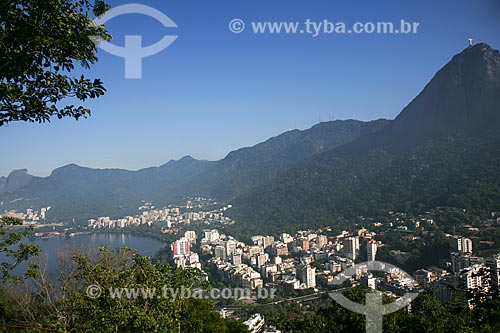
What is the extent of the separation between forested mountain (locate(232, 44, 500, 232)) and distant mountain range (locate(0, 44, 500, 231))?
10 cm

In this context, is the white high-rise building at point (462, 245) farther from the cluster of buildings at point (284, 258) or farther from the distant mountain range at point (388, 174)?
the distant mountain range at point (388, 174)

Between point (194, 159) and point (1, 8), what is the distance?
8916 centimetres

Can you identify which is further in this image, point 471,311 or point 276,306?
point 276,306

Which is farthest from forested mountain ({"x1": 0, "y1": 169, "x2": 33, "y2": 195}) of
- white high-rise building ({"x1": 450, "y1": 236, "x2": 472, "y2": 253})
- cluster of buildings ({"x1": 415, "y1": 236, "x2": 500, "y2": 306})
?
cluster of buildings ({"x1": 415, "y1": 236, "x2": 500, "y2": 306})

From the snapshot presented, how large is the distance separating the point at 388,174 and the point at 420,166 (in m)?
2.76

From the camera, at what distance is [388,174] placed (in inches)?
1256

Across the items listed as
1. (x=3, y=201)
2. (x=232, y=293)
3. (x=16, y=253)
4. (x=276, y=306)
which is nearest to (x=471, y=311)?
(x=16, y=253)

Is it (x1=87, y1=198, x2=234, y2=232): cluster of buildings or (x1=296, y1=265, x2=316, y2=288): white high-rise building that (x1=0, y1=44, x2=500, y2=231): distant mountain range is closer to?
(x1=87, y1=198, x2=234, y2=232): cluster of buildings

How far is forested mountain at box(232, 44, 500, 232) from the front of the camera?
2423 centimetres

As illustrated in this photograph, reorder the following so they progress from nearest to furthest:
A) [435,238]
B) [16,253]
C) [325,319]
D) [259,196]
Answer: [16,253] → [325,319] → [435,238] → [259,196]

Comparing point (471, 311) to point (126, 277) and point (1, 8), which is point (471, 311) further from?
point (1, 8)

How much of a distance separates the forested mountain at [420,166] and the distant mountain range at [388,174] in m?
0.10

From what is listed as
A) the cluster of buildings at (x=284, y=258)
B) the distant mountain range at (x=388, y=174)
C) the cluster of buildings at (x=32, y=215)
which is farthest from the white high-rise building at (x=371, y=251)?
the cluster of buildings at (x=32, y=215)

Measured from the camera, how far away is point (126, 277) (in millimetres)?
2703
